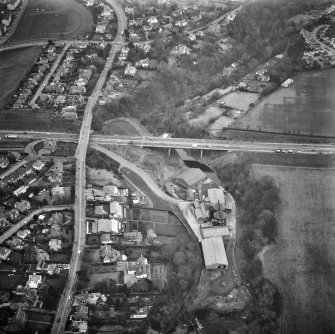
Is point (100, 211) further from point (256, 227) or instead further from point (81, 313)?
point (256, 227)

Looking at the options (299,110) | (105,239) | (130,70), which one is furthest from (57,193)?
(299,110)

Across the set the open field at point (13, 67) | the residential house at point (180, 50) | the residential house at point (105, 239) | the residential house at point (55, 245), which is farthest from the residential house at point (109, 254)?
the residential house at point (180, 50)

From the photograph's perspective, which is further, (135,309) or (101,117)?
(101,117)

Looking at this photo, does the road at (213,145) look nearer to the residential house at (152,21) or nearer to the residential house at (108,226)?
the residential house at (108,226)

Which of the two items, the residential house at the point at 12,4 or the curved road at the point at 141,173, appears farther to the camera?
the residential house at the point at 12,4

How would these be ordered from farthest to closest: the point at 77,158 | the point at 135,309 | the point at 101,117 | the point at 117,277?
the point at 101,117 < the point at 77,158 < the point at 117,277 < the point at 135,309

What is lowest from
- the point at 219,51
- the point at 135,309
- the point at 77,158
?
the point at 135,309

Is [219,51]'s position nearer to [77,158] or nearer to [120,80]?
[120,80]

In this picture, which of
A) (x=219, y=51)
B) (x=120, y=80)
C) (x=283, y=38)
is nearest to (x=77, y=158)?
(x=120, y=80)
